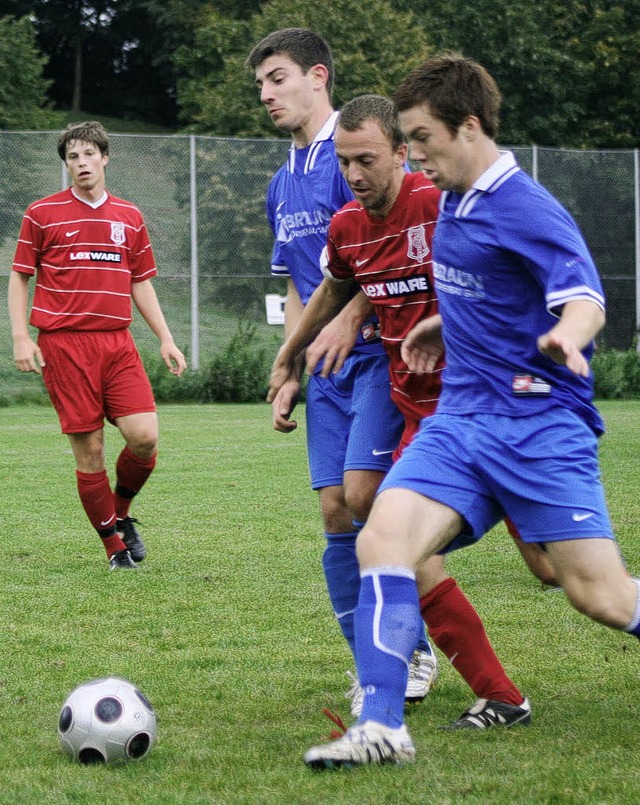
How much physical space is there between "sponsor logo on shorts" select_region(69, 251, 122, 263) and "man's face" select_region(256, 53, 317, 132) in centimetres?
277

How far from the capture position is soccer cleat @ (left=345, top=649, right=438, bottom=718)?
14.0ft

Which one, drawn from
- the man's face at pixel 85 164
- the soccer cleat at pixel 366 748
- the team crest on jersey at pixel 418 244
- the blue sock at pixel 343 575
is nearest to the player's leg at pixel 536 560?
the blue sock at pixel 343 575

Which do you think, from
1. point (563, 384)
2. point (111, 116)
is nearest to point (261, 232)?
point (563, 384)

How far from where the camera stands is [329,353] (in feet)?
13.7

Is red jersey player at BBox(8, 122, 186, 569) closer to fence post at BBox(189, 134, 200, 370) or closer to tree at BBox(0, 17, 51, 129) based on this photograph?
fence post at BBox(189, 134, 200, 370)

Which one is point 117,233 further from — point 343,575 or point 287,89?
point 343,575

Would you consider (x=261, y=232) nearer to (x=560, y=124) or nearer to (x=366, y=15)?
(x=366, y=15)

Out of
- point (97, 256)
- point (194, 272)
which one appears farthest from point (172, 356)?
point (194, 272)

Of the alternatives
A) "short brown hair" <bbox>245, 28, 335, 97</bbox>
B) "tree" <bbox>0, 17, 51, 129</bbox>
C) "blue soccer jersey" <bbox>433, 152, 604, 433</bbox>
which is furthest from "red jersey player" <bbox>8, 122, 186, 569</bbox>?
"tree" <bbox>0, 17, 51, 129</bbox>

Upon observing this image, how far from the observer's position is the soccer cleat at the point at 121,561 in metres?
6.84

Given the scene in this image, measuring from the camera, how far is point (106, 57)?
5197 centimetres

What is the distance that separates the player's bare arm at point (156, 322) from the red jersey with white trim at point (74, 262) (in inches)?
9.3

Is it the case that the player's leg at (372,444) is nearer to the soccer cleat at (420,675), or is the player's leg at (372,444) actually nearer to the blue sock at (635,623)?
the soccer cleat at (420,675)

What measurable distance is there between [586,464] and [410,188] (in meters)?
1.16
